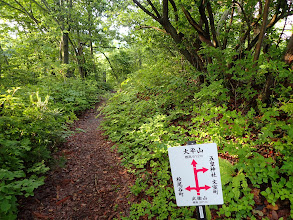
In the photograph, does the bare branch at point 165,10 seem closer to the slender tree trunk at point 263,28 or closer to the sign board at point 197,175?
the slender tree trunk at point 263,28

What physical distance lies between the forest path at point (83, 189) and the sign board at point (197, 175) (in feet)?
5.71

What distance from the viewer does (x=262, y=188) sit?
8.78 ft

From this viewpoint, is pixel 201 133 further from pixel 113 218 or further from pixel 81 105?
pixel 81 105

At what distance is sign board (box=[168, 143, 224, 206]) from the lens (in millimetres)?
1790

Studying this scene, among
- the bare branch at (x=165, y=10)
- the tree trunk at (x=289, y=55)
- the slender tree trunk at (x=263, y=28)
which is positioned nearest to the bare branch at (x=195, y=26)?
the bare branch at (x=165, y=10)

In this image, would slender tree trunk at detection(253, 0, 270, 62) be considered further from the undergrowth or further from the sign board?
the sign board

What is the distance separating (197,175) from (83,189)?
283cm

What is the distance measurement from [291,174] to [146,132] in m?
3.07

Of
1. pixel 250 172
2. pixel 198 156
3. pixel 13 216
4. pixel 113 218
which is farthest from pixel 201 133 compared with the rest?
pixel 13 216

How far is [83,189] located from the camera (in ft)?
12.2

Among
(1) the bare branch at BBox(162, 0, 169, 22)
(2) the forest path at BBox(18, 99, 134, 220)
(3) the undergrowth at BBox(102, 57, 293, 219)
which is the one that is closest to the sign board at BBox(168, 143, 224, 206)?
(3) the undergrowth at BBox(102, 57, 293, 219)

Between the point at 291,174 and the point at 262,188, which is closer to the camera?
the point at 291,174

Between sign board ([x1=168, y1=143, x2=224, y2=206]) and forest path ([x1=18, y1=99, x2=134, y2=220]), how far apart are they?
1.74 metres

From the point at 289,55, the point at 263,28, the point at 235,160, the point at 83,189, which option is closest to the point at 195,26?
the point at 263,28
